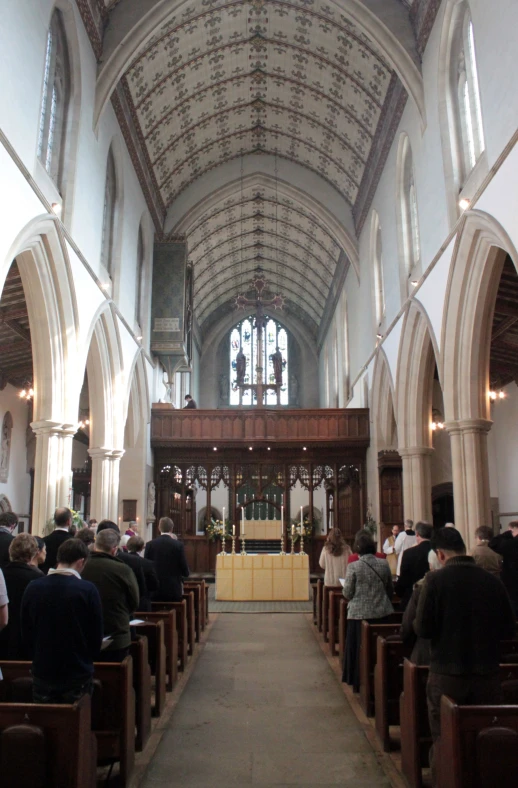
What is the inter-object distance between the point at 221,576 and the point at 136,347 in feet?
18.1

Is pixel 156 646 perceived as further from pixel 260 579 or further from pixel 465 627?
pixel 260 579

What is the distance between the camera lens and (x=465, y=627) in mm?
3100

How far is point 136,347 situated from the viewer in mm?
14617

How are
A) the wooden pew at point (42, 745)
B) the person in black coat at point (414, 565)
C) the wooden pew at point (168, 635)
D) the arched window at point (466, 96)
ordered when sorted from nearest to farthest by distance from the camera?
the wooden pew at point (42, 745) < the person in black coat at point (414, 565) < the wooden pew at point (168, 635) < the arched window at point (466, 96)

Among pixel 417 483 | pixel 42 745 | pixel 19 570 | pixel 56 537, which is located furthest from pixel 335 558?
pixel 42 745

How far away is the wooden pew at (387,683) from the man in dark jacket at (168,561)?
105 inches

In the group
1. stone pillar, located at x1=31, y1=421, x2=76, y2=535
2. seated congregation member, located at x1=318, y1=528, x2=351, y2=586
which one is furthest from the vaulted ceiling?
seated congregation member, located at x1=318, y1=528, x2=351, y2=586

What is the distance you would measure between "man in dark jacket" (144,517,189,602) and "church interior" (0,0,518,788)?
0.39m

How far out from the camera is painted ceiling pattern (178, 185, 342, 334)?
20562 mm

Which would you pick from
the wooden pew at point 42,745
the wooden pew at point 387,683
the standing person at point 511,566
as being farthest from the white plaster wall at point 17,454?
the wooden pew at point 42,745

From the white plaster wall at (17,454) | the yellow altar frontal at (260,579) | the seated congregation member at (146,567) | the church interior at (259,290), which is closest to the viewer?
the seated congregation member at (146,567)

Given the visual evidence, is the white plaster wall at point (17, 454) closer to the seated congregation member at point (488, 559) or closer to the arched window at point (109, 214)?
the arched window at point (109, 214)

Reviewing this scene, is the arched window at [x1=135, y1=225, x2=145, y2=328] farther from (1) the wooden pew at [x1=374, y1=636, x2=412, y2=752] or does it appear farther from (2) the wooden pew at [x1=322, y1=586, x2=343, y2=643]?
(1) the wooden pew at [x1=374, y1=636, x2=412, y2=752]

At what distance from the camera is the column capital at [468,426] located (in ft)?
30.8
